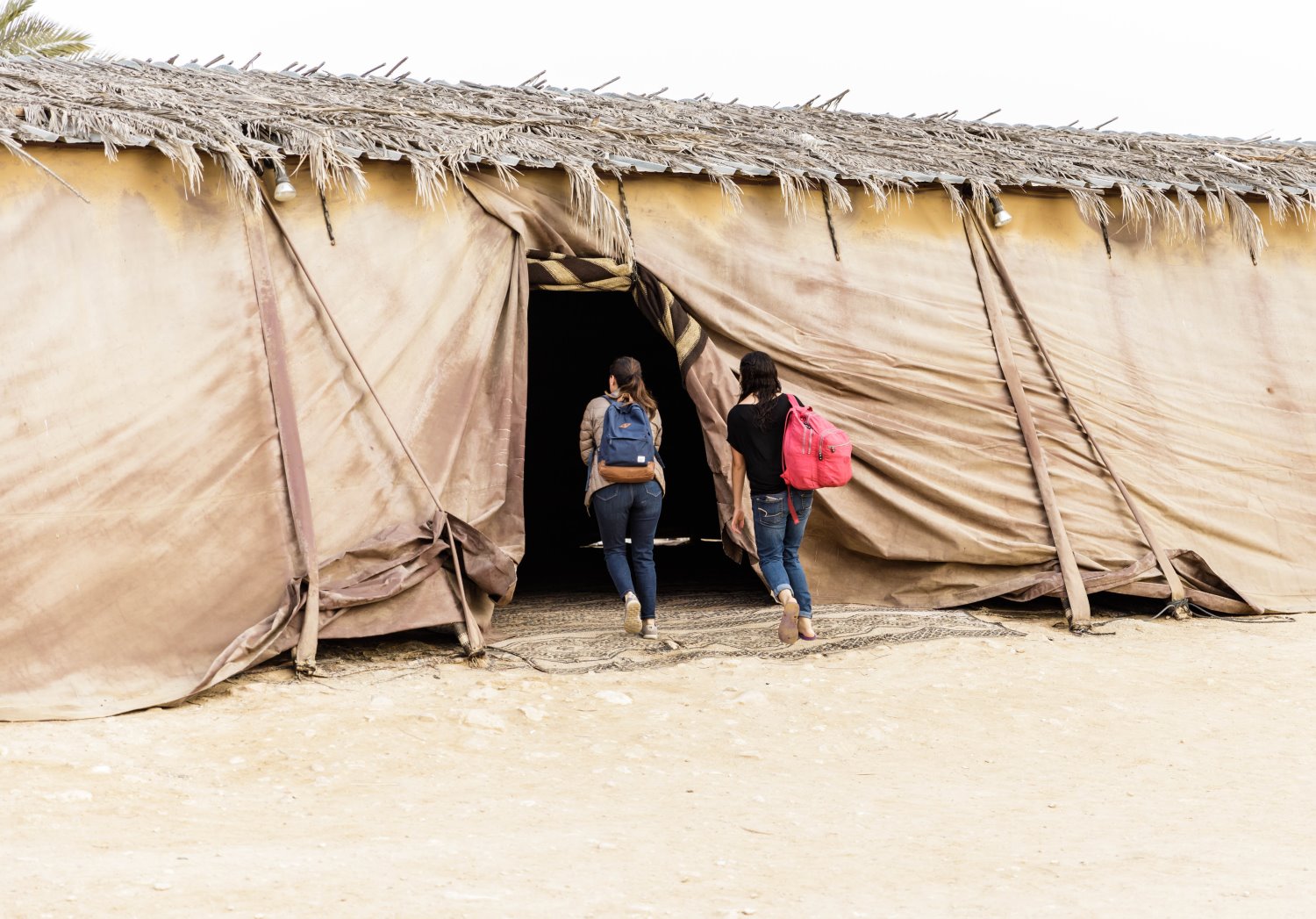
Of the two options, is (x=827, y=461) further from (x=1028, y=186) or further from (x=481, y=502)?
(x=1028, y=186)

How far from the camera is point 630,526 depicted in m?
6.50

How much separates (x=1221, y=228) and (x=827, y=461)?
351cm

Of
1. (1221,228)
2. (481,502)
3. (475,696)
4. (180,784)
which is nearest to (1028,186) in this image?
(1221,228)

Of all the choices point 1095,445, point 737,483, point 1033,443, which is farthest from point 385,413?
point 1095,445

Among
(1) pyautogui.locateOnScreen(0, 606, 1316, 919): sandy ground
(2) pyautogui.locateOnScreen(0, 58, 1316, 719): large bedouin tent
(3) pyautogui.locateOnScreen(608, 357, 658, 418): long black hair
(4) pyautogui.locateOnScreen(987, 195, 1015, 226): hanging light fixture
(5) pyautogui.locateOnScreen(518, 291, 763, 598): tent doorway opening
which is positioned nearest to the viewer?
(1) pyautogui.locateOnScreen(0, 606, 1316, 919): sandy ground

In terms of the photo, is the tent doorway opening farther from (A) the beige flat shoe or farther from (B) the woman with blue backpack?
(A) the beige flat shoe

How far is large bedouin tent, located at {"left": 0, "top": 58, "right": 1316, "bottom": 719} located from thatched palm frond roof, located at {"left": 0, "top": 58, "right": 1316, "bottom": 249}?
0.03 meters

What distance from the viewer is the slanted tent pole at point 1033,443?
7.00 metres

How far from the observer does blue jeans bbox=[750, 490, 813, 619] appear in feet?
20.4

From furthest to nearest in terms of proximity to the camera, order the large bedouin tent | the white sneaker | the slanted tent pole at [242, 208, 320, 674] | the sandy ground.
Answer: the white sneaker, the slanted tent pole at [242, 208, 320, 674], the large bedouin tent, the sandy ground

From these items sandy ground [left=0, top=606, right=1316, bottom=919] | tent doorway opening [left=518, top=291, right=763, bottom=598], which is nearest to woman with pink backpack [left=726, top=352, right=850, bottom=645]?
sandy ground [left=0, top=606, right=1316, bottom=919]

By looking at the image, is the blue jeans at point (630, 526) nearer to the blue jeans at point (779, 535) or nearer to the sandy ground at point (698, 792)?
the blue jeans at point (779, 535)

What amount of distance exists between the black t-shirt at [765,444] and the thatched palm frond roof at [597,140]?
1323 mm

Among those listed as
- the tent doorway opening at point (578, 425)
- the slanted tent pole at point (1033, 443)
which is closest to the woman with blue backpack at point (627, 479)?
the slanted tent pole at point (1033, 443)
